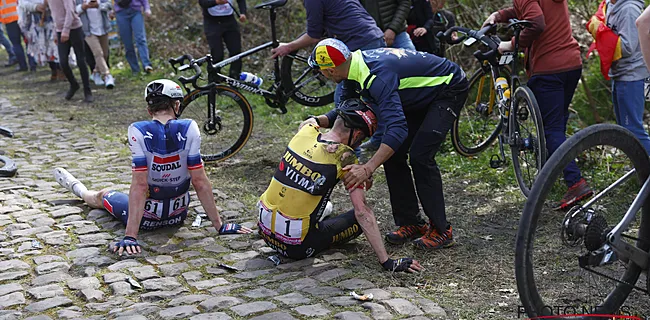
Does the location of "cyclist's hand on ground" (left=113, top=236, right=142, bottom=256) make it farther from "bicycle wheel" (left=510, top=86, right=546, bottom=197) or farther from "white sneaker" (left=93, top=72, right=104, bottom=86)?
"white sneaker" (left=93, top=72, right=104, bottom=86)

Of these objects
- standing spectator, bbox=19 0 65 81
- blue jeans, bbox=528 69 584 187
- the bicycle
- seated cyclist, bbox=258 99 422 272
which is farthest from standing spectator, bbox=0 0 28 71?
blue jeans, bbox=528 69 584 187

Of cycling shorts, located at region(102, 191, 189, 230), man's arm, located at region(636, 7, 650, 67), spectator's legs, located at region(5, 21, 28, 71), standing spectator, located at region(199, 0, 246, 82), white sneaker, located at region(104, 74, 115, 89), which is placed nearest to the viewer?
man's arm, located at region(636, 7, 650, 67)

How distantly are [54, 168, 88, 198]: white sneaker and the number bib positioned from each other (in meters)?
2.34

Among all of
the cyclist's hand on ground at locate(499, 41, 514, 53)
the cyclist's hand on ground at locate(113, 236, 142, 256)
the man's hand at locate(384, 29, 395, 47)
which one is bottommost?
the cyclist's hand on ground at locate(113, 236, 142, 256)

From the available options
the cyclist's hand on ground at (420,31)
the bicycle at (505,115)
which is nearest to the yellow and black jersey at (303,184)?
the bicycle at (505,115)

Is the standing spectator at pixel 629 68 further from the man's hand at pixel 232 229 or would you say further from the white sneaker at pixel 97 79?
the white sneaker at pixel 97 79

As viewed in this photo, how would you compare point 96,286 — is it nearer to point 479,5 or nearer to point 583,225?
point 583,225

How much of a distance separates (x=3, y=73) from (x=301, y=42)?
11.1 meters

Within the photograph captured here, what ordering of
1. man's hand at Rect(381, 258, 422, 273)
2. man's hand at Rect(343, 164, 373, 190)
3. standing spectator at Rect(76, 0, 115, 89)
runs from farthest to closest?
standing spectator at Rect(76, 0, 115, 89) < man's hand at Rect(381, 258, 422, 273) < man's hand at Rect(343, 164, 373, 190)

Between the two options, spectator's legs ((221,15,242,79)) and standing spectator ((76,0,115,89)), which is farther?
standing spectator ((76,0,115,89))

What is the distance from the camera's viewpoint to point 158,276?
521cm

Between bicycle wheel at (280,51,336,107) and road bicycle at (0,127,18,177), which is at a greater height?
bicycle wheel at (280,51,336,107)

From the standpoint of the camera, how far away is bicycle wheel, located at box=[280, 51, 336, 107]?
857cm

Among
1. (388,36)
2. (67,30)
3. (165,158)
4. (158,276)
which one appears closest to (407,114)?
(165,158)
